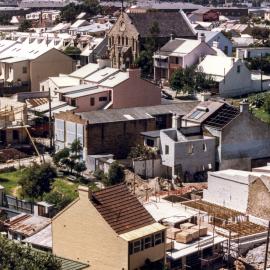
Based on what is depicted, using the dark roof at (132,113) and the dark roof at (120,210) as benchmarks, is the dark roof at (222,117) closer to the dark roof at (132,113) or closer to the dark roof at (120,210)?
the dark roof at (132,113)

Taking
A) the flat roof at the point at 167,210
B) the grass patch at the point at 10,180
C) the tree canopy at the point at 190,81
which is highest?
the tree canopy at the point at 190,81

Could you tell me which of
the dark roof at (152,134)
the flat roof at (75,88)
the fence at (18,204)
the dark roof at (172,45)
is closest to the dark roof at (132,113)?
the dark roof at (152,134)

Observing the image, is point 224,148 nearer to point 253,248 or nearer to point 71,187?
point 71,187

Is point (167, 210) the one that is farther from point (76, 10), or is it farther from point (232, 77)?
point (76, 10)

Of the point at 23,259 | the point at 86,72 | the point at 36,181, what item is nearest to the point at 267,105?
the point at 86,72

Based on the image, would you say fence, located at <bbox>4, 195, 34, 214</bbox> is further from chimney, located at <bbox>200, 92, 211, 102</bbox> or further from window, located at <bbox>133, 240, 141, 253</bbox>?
chimney, located at <bbox>200, 92, 211, 102</bbox>
